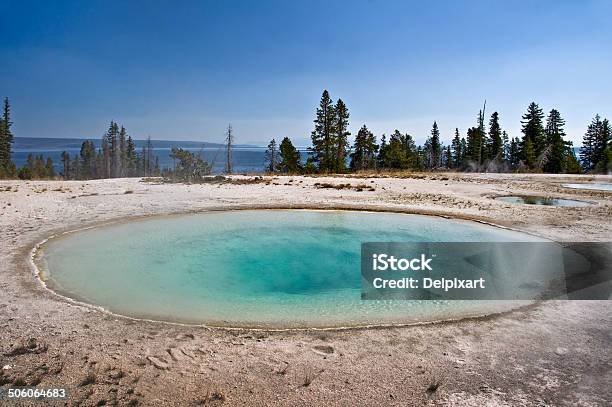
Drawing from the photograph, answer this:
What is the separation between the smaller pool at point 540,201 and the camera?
64.7ft

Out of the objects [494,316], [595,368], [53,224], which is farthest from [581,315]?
[53,224]

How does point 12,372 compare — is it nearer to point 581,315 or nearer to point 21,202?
point 581,315

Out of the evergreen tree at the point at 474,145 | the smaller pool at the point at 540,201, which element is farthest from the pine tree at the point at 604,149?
the smaller pool at the point at 540,201

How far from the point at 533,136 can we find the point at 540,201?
47.0 m

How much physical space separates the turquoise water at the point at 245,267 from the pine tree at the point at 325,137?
39041 mm

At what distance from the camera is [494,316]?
6.41m

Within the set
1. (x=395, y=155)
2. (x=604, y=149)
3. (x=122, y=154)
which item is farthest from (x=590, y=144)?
(x=122, y=154)

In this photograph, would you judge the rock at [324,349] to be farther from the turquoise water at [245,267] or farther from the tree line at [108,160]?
the tree line at [108,160]

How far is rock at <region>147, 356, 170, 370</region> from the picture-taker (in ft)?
15.1

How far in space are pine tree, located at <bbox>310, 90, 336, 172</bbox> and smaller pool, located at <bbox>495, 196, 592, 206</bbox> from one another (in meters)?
32.8

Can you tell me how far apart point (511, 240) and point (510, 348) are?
7.51 meters

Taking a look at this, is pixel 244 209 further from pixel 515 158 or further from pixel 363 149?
pixel 515 158

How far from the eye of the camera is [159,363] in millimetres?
4688

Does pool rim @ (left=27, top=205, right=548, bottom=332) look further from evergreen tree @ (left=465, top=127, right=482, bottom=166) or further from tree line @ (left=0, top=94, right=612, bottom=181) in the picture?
evergreen tree @ (left=465, top=127, right=482, bottom=166)
